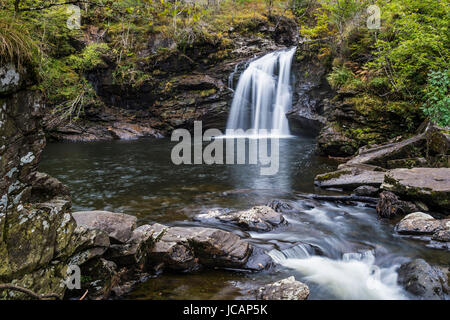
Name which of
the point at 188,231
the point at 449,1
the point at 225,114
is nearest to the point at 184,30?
the point at 225,114

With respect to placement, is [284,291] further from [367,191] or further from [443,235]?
[367,191]

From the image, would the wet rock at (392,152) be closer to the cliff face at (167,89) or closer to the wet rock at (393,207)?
the wet rock at (393,207)

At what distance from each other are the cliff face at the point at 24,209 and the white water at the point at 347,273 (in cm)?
318

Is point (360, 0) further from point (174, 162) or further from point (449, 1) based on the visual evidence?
point (174, 162)

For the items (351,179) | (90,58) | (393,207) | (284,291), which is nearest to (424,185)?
(393,207)

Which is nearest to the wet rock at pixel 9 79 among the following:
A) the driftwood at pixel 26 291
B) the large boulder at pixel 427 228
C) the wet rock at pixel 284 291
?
the driftwood at pixel 26 291

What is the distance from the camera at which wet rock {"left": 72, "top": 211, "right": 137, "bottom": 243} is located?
3.96 meters

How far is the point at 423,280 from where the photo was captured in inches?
146

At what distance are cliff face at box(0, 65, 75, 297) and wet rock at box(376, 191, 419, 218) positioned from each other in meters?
6.03

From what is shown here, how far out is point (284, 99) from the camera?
21.3 meters

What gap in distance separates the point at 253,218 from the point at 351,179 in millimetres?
4036

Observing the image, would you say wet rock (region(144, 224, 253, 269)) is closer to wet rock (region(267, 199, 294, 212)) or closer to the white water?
the white water

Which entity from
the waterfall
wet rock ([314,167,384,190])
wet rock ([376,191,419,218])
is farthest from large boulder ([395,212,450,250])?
the waterfall

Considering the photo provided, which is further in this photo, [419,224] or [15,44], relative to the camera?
[419,224]
